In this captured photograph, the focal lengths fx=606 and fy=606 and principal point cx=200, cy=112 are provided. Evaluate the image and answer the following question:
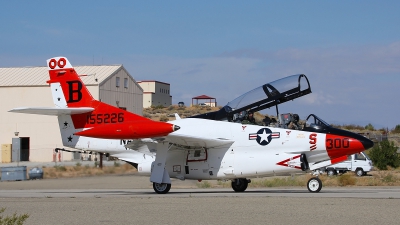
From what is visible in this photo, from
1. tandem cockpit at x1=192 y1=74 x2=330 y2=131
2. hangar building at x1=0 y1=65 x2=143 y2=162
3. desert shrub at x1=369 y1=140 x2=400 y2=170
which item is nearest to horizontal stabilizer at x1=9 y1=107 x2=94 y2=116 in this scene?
tandem cockpit at x1=192 y1=74 x2=330 y2=131

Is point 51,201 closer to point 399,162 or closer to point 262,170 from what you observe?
point 262,170

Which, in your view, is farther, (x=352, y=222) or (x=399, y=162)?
(x=399, y=162)

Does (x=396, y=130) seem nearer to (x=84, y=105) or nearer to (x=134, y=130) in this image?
(x=84, y=105)

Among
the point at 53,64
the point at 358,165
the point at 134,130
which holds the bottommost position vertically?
the point at 358,165

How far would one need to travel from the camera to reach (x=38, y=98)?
157 feet

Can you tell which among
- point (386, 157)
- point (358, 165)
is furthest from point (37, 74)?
point (386, 157)

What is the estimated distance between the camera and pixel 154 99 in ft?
292

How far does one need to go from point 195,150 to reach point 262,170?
8.27 feet

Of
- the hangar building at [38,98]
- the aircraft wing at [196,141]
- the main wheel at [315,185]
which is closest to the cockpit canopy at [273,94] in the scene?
the aircraft wing at [196,141]

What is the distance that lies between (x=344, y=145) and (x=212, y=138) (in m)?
4.27

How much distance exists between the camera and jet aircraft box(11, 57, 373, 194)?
63.1 feet

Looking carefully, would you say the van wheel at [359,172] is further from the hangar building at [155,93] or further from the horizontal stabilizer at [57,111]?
the hangar building at [155,93]

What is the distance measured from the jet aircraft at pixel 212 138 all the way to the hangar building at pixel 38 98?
24.7 meters

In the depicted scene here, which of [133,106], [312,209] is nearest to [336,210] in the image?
[312,209]
